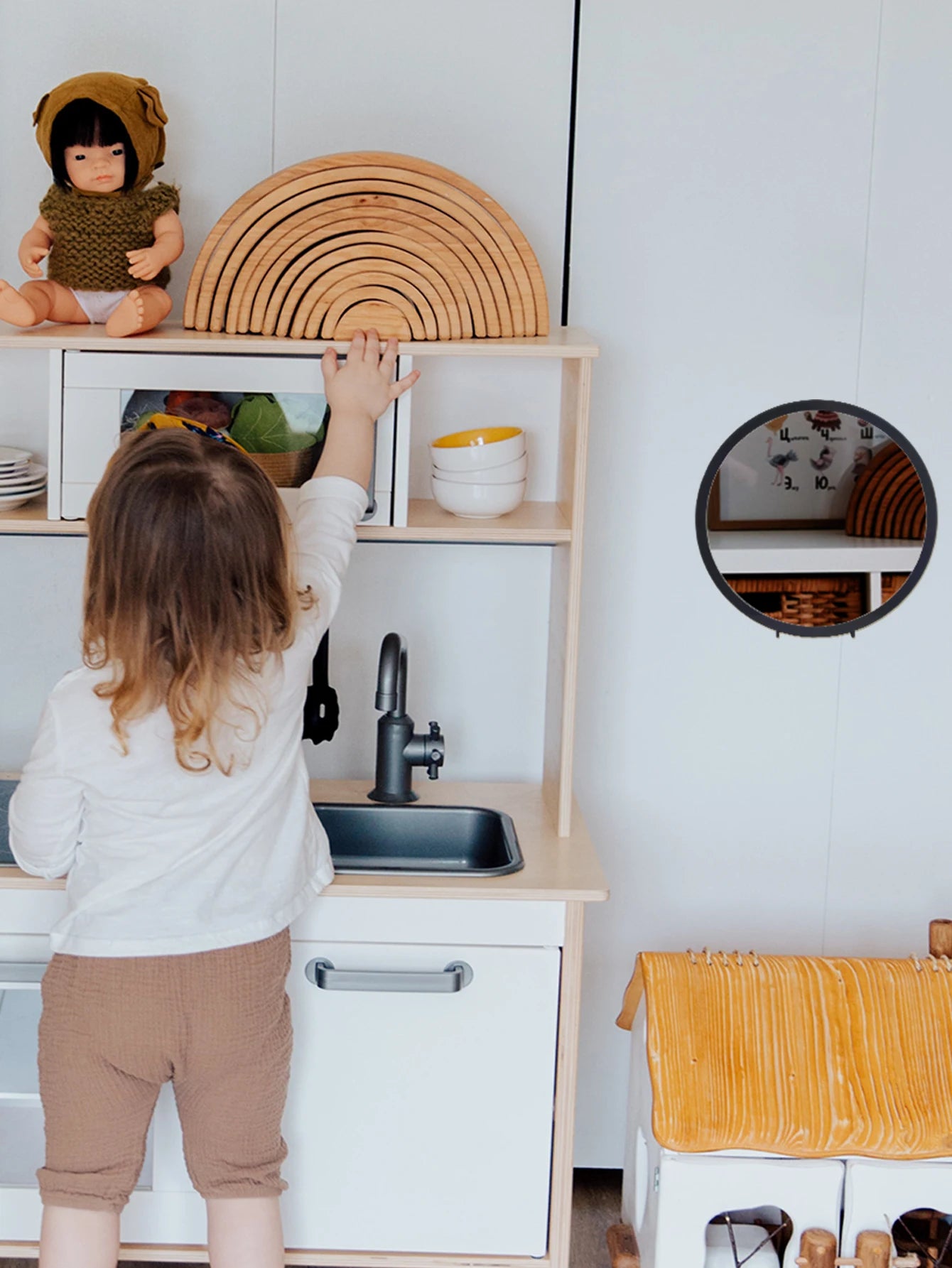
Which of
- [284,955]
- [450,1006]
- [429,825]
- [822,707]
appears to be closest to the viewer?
[284,955]

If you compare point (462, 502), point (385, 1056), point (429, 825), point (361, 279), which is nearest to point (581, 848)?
point (429, 825)

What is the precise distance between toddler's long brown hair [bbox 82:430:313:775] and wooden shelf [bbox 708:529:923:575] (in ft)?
3.26

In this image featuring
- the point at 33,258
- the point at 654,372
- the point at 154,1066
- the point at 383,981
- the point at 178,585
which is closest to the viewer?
the point at 178,585

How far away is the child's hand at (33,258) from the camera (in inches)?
78.7

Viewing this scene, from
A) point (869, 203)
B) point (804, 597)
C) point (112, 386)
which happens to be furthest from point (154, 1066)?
point (869, 203)

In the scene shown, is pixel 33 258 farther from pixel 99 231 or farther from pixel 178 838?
pixel 178 838

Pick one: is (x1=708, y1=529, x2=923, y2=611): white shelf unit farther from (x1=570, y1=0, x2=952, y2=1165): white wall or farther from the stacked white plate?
the stacked white plate

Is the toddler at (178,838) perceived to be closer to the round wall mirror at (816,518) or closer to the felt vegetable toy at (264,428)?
the felt vegetable toy at (264,428)

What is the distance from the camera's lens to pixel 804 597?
236 cm

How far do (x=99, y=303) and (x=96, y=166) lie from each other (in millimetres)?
195

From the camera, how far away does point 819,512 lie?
2324mm

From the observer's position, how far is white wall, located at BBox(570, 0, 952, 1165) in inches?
87.1

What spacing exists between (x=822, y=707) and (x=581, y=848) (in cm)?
58

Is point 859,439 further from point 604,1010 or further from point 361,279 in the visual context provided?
point 604,1010
